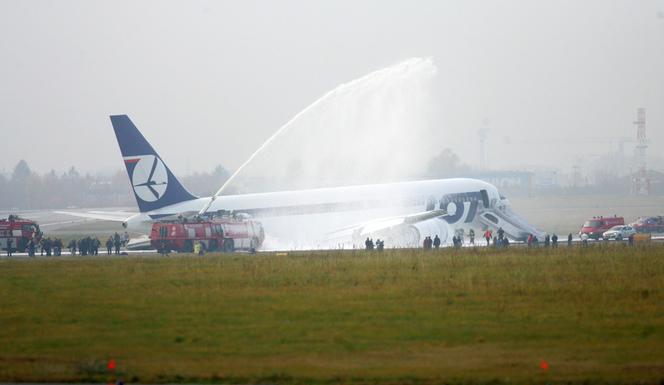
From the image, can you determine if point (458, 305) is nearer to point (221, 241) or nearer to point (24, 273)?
point (24, 273)

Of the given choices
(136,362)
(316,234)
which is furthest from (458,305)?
(316,234)

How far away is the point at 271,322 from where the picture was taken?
97.7 ft

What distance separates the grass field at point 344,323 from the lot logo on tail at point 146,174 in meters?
22.4

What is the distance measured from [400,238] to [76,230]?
63702 millimetres

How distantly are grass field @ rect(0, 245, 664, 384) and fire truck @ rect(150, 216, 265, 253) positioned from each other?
17.9 metres

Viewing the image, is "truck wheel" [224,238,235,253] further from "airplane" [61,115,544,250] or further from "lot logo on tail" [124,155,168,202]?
"lot logo on tail" [124,155,168,202]

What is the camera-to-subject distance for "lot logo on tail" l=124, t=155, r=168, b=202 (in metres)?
70.4

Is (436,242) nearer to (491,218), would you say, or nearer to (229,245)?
(229,245)

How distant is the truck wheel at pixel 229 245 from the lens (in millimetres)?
66963

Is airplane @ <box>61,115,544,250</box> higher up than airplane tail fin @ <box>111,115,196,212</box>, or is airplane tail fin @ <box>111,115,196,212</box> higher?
airplane tail fin @ <box>111,115,196,212</box>

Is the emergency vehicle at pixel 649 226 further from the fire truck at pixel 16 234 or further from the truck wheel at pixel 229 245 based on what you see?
the fire truck at pixel 16 234

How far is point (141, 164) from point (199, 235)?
7.47 metres

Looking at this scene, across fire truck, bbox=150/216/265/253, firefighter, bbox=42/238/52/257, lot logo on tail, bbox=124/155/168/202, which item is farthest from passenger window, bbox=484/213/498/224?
firefighter, bbox=42/238/52/257

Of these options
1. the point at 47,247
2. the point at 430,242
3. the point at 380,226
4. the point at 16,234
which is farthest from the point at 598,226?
the point at 16,234
